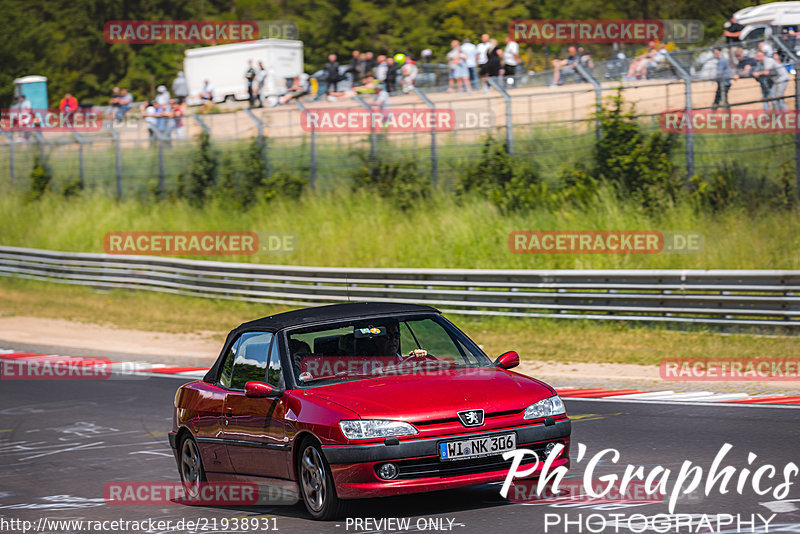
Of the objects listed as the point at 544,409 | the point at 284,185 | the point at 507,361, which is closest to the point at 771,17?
the point at 284,185

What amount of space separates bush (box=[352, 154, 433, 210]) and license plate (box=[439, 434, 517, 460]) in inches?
865

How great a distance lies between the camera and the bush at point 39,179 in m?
41.3

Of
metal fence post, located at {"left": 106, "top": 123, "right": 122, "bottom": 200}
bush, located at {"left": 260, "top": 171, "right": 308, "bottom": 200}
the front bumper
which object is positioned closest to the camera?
the front bumper

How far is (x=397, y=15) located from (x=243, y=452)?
52706 mm

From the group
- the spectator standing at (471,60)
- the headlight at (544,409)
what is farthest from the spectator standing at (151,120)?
the headlight at (544,409)

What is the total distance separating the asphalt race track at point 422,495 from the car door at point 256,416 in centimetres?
35

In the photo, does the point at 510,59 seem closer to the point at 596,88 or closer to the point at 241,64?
the point at 596,88

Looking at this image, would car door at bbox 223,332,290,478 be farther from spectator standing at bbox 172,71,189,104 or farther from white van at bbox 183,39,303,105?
spectator standing at bbox 172,71,189,104

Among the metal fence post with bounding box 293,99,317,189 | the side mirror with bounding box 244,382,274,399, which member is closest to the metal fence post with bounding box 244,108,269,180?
the metal fence post with bounding box 293,99,317,189

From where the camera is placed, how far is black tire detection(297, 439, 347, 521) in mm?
7430

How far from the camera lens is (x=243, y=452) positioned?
844 cm

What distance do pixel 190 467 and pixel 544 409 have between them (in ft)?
10.4

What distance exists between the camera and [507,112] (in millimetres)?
26562

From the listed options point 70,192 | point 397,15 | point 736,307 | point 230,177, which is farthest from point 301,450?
point 397,15
